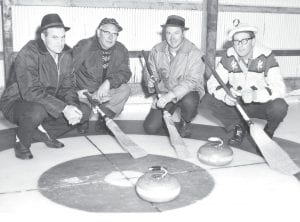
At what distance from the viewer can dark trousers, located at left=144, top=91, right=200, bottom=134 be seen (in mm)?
5078

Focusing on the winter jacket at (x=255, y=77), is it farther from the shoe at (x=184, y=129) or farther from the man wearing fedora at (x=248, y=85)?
the shoe at (x=184, y=129)

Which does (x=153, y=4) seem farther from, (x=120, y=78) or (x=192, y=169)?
(x=192, y=169)

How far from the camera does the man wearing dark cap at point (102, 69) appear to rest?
5.16 metres

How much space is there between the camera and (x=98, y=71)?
5.31 m

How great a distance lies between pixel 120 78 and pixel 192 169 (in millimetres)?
1863

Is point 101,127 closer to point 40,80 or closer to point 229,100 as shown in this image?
point 40,80

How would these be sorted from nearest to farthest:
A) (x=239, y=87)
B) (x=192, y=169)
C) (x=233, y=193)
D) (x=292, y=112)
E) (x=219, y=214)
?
1. (x=219, y=214)
2. (x=233, y=193)
3. (x=192, y=169)
4. (x=239, y=87)
5. (x=292, y=112)

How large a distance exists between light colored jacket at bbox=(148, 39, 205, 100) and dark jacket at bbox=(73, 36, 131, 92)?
420 mm

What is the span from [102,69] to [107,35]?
49 centimetres

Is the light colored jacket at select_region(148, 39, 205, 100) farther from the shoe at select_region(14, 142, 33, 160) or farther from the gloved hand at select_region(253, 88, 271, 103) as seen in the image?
the shoe at select_region(14, 142, 33, 160)

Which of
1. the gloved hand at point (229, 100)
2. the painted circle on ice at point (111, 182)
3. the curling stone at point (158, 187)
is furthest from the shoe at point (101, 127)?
the curling stone at point (158, 187)

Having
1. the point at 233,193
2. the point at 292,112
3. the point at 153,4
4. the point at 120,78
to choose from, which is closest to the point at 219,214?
the point at 233,193

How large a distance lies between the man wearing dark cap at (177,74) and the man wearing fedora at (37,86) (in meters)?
1.18

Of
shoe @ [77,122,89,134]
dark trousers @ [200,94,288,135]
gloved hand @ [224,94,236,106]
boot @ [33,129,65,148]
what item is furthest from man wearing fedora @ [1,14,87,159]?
dark trousers @ [200,94,288,135]
